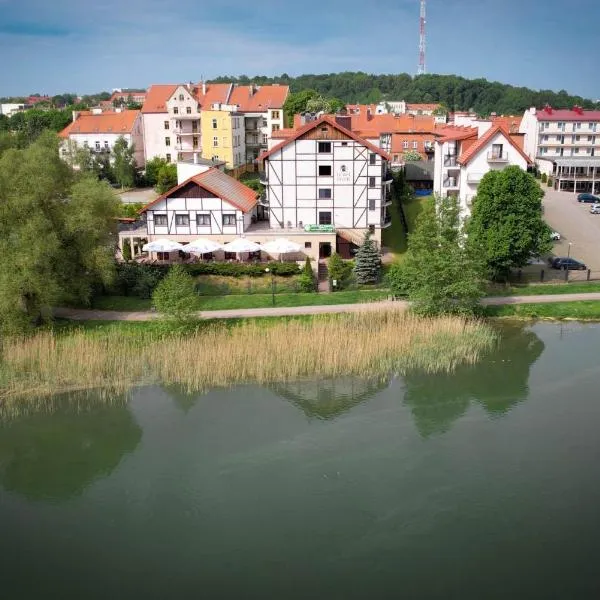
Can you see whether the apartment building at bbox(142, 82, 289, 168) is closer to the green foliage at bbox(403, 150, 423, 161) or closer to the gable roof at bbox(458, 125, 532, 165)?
the green foliage at bbox(403, 150, 423, 161)

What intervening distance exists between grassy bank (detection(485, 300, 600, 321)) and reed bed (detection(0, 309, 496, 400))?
3849mm

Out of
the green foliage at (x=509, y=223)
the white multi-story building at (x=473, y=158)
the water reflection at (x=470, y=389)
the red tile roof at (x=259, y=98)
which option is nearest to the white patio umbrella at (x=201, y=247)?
the green foliage at (x=509, y=223)

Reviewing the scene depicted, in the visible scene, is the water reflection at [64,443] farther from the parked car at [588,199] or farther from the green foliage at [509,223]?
the parked car at [588,199]

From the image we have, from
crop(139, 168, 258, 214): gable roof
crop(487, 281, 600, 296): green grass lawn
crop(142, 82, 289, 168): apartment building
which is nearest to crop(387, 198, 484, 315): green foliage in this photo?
crop(487, 281, 600, 296): green grass lawn

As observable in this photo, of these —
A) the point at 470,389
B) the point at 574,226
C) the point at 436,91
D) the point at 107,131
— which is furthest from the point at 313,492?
the point at 436,91

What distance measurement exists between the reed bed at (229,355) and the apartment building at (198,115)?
30375 mm

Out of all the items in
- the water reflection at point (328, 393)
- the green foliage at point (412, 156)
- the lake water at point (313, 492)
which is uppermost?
the green foliage at point (412, 156)

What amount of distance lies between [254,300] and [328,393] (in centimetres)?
815

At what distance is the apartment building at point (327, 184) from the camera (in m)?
32.8

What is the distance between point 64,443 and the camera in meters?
18.8

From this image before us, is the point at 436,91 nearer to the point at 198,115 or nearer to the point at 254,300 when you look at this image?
the point at 198,115

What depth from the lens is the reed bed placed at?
21.9 meters

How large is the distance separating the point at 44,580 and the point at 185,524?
3.03m

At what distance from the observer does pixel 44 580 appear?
13391 mm
